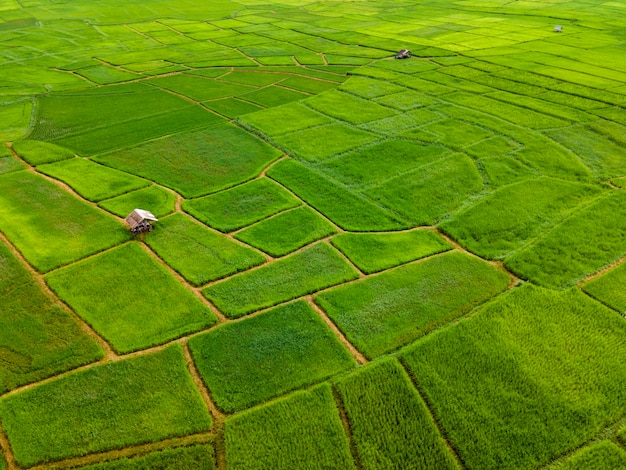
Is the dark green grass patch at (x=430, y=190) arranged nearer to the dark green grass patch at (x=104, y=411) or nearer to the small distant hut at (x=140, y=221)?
the small distant hut at (x=140, y=221)

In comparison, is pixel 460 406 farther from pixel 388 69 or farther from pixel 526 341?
pixel 388 69

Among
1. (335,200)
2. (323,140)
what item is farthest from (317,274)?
(323,140)

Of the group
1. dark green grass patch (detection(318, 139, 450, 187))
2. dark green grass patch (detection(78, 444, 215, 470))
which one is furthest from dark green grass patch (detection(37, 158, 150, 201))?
dark green grass patch (detection(78, 444, 215, 470))

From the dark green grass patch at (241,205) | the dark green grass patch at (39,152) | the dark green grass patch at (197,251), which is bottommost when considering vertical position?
the dark green grass patch at (197,251)

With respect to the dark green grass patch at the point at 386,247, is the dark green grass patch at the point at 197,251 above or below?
above

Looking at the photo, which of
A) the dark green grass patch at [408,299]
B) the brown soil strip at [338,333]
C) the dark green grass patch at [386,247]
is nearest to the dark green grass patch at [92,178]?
the dark green grass patch at [386,247]

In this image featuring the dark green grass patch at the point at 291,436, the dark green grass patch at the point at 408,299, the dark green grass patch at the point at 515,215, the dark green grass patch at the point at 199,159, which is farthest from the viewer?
the dark green grass patch at the point at 199,159

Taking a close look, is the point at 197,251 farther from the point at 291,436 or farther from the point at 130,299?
the point at 291,436

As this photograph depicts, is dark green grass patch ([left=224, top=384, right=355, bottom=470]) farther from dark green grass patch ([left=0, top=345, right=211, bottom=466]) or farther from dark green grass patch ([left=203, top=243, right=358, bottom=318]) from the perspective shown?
dark green grass patch ([left=203, top=243, right=358, bottom=318])
